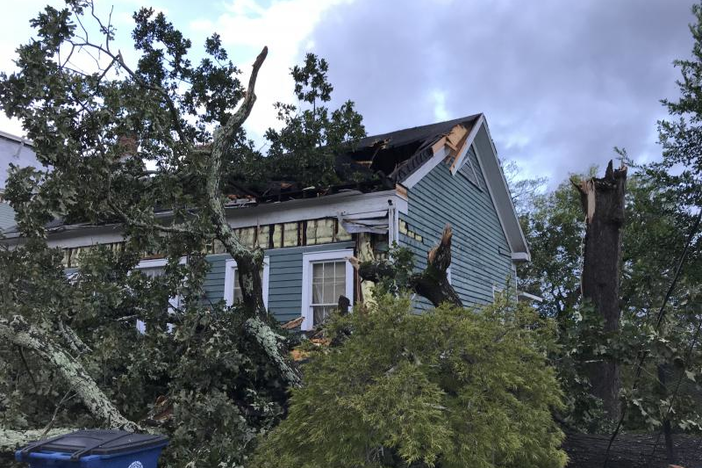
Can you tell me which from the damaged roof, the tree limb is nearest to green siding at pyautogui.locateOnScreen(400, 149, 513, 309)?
the damaged roof

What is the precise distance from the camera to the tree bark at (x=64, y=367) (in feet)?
14.1

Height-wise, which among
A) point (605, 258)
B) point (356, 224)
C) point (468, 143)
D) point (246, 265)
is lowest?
point (246, 265)

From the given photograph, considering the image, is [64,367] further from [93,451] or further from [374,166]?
[374,166]

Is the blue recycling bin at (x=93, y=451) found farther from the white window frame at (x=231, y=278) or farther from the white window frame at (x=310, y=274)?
the white window frame at (x=231, y=278)

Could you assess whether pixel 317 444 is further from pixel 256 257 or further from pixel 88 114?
pixel 88 114

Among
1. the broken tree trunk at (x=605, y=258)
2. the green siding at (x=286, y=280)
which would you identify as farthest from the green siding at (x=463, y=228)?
the broken tree trunk at (x=605, y=258)

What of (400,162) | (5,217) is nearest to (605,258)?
(400,162)

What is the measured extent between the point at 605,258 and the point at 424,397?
4135 millimetres

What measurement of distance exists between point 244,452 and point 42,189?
3.18 m

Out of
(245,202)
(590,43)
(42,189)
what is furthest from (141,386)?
(590,43)

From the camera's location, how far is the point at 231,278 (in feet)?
31.9

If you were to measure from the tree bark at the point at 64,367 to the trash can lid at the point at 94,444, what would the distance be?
1172mm

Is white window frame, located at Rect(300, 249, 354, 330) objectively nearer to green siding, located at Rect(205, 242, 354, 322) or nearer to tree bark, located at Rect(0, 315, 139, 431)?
green siding, located at Rect(205, 242, 354, 322)

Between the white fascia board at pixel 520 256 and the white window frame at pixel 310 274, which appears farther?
the white fascia board at pixel 520 256
